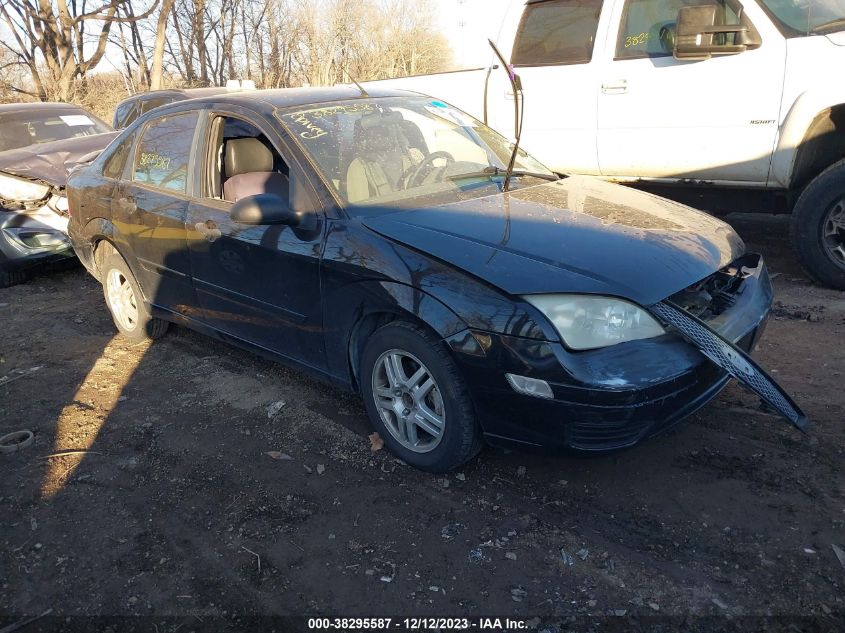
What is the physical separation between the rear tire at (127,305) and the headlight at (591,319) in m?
3.27

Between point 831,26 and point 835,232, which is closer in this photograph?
point 831,26

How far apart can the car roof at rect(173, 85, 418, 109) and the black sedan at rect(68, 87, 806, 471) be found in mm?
22

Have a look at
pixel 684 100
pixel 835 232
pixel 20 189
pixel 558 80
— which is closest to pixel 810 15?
pixel 684 100

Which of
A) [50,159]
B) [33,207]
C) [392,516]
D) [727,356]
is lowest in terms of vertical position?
[392,516]

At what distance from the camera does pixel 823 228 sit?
4.90m

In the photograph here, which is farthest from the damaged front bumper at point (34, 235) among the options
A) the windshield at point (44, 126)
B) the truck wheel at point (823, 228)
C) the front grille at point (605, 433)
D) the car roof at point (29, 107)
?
the truck wheel at point (823, 228)

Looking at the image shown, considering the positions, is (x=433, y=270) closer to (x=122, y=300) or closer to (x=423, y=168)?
(x=423, y=168)

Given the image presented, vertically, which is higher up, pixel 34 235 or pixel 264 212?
pixel 264 212

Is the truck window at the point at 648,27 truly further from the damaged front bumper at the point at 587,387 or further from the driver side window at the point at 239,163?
the damaged front bumper at the point at 587,387

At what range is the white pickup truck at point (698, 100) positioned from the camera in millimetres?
4832

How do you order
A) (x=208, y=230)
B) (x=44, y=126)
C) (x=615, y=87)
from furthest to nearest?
(x=44, y=126) → (x=615, y=87) → (x=208, y=230)

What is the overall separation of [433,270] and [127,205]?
267cm

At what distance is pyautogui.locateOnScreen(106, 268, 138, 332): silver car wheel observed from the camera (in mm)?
5051

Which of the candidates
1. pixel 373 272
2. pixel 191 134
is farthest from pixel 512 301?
pixel 191 134
